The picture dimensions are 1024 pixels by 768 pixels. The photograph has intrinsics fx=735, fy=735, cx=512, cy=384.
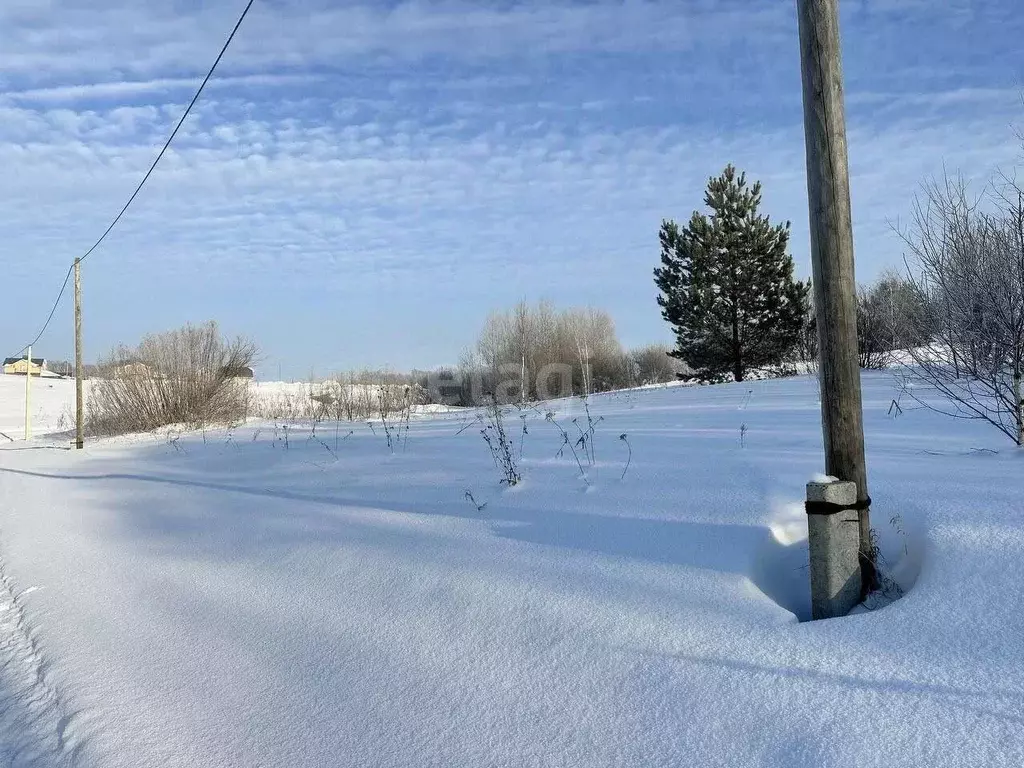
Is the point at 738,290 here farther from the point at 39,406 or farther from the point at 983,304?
the point at 39,406

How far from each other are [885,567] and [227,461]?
28.2 ft

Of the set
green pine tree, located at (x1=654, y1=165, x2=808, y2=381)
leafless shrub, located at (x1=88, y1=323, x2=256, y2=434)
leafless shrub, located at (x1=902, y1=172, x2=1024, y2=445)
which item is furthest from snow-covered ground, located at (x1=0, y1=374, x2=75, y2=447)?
leafless shrub, located at (x1=902, y1=172, x2=1024, y2=445)

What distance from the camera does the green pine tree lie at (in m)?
27.9

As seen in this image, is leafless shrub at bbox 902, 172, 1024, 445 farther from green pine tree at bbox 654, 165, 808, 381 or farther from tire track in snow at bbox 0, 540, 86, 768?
green pine tree at bbox 654, 165, 808, 381

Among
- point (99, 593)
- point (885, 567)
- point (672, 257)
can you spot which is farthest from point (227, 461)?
point (672, 257)

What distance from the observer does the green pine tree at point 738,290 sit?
1097 inches

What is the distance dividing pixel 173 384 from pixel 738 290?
20217mm

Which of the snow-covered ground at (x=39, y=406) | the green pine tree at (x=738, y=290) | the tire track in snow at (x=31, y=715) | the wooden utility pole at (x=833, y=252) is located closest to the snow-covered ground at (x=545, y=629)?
the tire track in snow at (x=31, y=715)

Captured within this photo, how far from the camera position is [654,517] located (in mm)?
4066

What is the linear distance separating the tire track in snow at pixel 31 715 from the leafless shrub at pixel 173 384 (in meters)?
20.3

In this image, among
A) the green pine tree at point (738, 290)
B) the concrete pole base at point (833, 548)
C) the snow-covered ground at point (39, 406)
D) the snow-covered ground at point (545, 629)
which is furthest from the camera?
the snow-covered ground at point (39, 406)

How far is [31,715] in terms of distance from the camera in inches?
113

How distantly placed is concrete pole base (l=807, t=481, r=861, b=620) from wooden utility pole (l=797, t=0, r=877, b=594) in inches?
3.9

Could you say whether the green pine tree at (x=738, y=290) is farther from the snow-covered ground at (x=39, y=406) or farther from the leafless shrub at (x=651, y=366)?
the snow-covered ground at (x=39, y=406)
